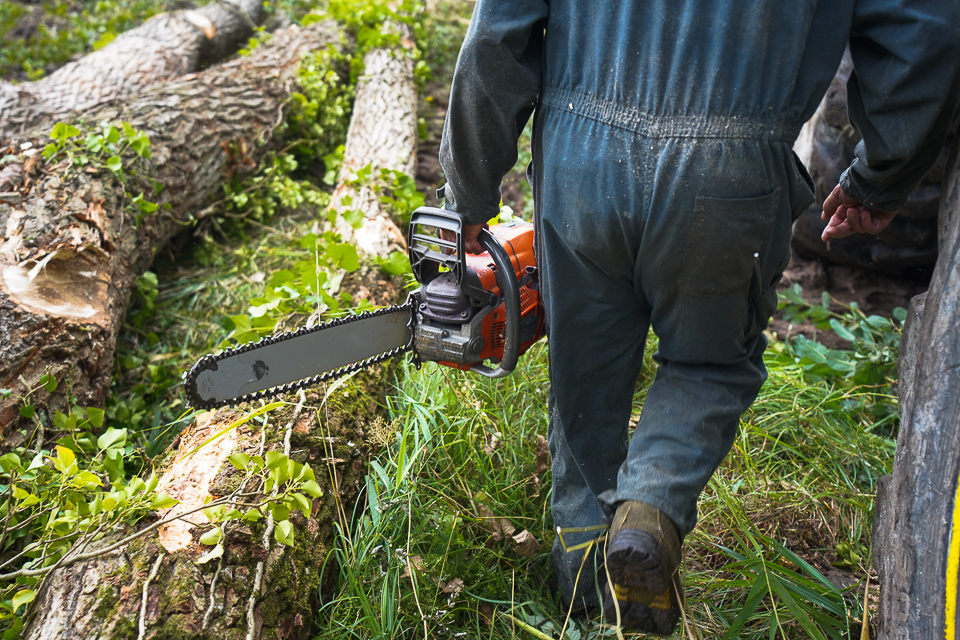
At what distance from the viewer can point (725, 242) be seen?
150cm

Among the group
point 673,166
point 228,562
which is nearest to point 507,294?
point 673,166

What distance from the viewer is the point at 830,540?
2.28 m

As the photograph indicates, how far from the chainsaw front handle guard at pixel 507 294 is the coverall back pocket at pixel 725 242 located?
574 mm

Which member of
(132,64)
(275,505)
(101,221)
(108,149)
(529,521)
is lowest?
(529,521)

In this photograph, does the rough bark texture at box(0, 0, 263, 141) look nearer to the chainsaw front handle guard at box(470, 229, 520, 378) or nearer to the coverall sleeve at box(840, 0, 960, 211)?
the chainsaw front handle guard at box(470, 229, 520, 378)

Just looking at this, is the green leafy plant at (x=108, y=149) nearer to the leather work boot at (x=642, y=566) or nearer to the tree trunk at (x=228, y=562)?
the tree trunk at (x=228, y=562)

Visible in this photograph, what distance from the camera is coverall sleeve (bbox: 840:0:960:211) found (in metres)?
1.33

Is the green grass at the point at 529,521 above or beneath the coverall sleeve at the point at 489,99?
beneath

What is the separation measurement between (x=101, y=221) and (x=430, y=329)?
1890 mm

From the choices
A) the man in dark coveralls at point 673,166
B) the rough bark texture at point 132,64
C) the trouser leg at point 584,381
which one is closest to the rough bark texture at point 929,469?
the man in dark coveralls at point 673,166

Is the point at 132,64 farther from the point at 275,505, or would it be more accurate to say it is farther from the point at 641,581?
the point at 641,581

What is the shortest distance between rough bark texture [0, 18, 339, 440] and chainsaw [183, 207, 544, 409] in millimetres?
955

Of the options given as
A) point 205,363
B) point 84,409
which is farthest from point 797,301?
point 84,409

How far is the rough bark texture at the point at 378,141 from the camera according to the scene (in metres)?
3.38
